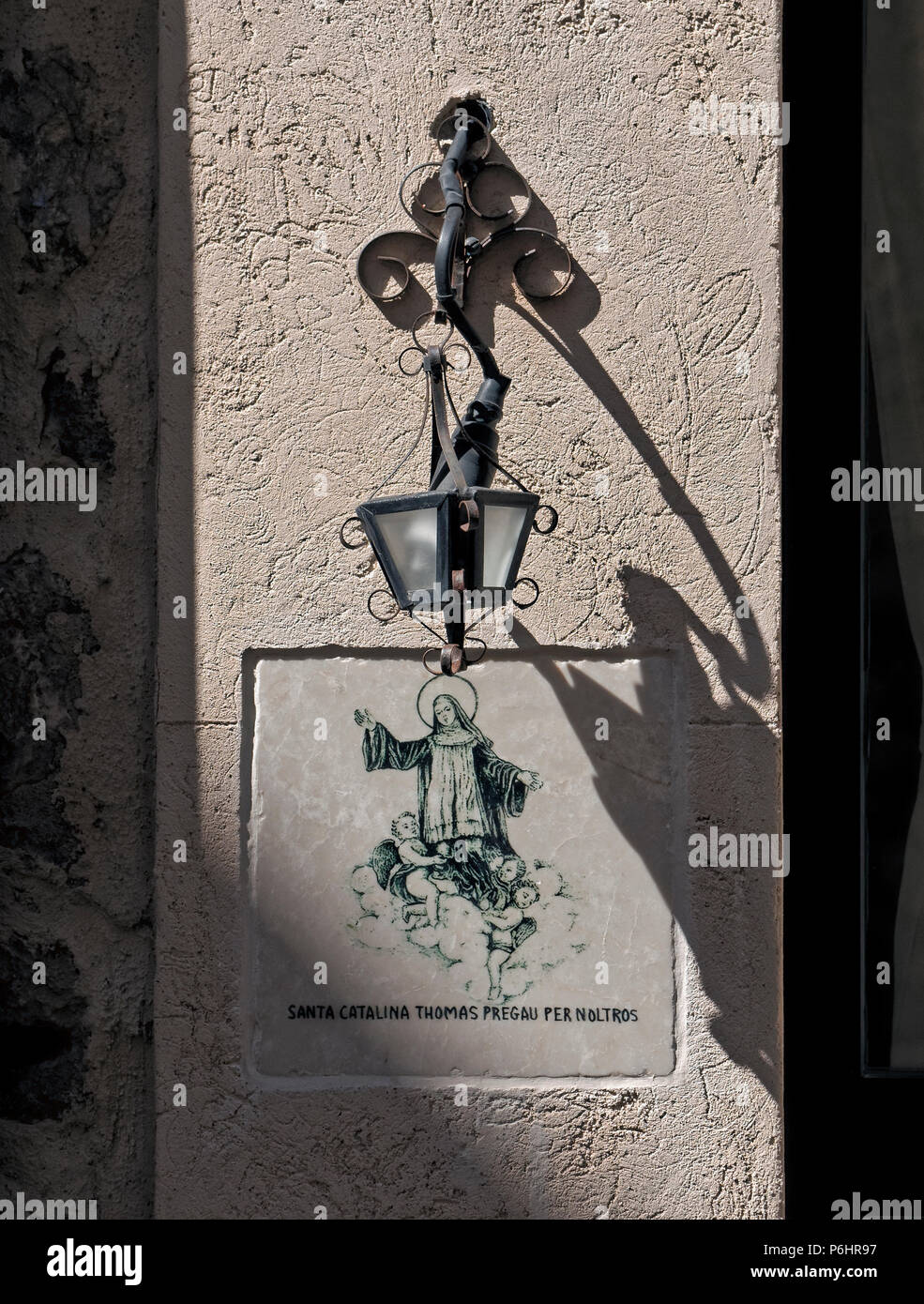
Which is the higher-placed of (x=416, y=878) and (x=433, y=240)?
(x=433, y=240)

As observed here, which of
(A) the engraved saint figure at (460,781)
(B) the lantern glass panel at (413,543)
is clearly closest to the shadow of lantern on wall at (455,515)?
(B) the lantern glass panel at (413,543)

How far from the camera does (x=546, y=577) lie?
8.65ft

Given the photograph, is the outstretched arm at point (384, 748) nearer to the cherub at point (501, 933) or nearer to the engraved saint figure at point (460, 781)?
the engraved saint figure at point (460, 781)

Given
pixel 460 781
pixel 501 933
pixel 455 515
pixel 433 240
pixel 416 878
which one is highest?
pixel 433 240

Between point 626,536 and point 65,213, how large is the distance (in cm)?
164

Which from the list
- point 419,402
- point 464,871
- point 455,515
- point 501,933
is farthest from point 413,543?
point 501,933

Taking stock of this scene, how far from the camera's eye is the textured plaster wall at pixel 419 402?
259 cm

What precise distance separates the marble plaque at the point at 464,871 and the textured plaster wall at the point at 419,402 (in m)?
0.08

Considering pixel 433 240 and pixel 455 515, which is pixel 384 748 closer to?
pixel 455 515

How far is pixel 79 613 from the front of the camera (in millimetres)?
2725

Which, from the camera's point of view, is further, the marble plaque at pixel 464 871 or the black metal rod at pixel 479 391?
the marble plaque at pixel 464 871

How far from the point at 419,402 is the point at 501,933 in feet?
4.28
